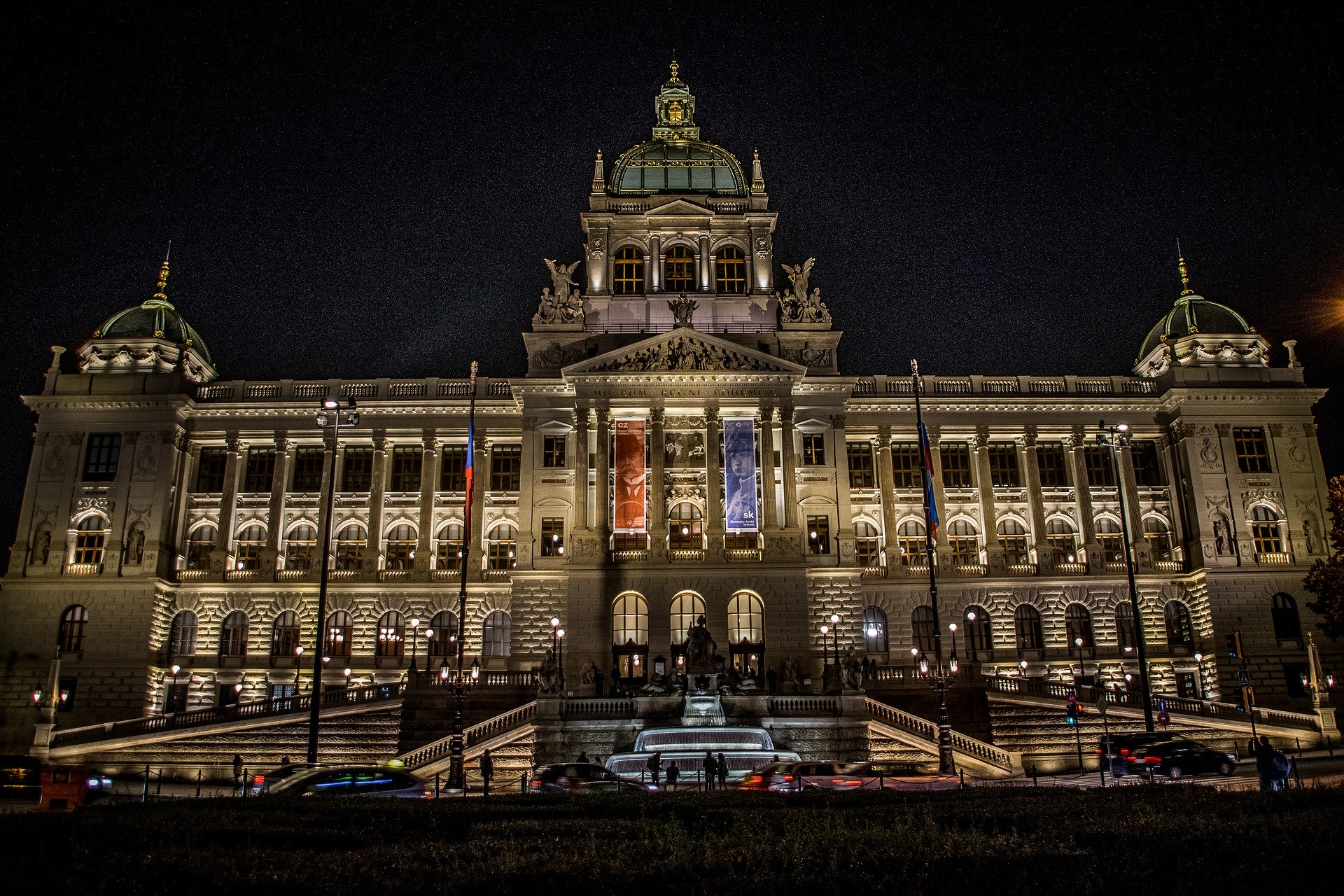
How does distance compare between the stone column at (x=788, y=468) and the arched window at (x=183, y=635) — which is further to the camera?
the arched window at (x=183, y=635)

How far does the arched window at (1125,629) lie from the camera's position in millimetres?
61125

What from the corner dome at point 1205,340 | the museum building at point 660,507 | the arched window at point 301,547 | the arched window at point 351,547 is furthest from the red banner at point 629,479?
the corner dome at point 1205,340

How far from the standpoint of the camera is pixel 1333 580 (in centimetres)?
5550

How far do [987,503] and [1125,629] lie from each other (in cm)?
1032

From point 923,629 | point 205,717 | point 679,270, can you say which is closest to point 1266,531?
point 923,629

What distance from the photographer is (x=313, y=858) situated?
13781 millimetres

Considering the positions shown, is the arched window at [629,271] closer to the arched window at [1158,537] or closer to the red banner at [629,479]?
the red banner at [629,479]

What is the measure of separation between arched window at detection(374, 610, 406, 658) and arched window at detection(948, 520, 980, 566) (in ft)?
105

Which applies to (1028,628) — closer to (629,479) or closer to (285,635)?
(629,479)

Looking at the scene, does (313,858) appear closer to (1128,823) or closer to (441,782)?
(1128,823)

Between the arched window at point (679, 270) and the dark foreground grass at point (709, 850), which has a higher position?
the arched window at point (679, 270)

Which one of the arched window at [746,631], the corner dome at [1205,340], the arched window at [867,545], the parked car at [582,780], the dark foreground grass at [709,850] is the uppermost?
the corner dome at [1205,340]

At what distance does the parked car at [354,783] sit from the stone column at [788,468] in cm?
3243

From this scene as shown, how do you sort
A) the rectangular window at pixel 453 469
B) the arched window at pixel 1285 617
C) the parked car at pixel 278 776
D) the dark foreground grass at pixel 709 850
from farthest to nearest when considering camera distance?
the rectangular window at pixel 453 469, the arched window at pixel 1285 617, the parked car at pixel 278 776, the dark foreground grass at pixel 709 850
